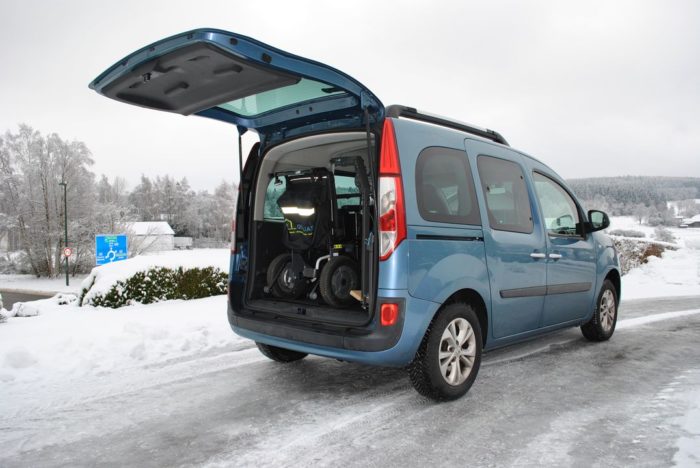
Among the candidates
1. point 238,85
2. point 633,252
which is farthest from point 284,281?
point 633,252

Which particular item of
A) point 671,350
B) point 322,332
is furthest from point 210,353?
point 671,350

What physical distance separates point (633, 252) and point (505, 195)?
13.6 metres

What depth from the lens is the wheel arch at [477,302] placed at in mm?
3723

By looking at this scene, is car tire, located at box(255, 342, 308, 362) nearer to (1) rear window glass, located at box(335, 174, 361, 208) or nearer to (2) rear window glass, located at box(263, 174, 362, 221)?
(2) rear window glass, located at box(263, 174, 362, 221)

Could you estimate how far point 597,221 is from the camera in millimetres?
5543

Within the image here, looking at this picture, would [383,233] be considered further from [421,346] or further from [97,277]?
[97,277]

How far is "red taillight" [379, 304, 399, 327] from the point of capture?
326 cm

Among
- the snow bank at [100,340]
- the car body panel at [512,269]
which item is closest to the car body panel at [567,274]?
the car body panel at [512,269]

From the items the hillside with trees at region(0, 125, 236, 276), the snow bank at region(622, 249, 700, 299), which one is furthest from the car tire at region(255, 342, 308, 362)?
the hillside with trees at region(0, 125, 236, 276)

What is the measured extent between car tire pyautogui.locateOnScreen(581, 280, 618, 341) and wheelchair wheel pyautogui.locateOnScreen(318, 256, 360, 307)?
3.00 m

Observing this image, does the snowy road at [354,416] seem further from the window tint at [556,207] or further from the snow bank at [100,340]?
the window tint at [556,207]

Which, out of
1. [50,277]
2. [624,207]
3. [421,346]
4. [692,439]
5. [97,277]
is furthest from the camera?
[624,207]

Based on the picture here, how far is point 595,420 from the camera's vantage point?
132 inches

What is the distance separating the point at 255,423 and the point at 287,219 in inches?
67.3
